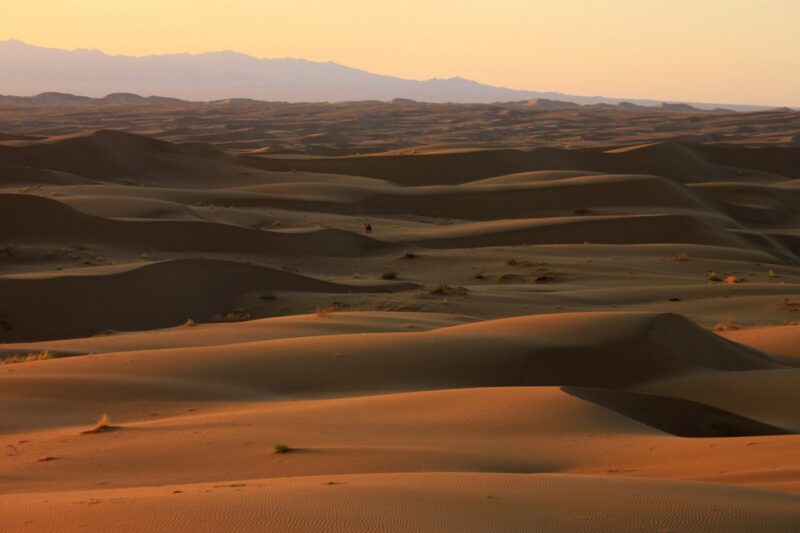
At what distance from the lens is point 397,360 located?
13.5m

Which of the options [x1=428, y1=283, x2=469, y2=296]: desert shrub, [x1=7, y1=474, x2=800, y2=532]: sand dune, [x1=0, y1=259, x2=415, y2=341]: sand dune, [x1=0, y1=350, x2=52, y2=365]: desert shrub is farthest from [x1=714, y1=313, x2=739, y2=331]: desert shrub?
[x1=7, y1=474, x2=800, y2=532]: sand dune

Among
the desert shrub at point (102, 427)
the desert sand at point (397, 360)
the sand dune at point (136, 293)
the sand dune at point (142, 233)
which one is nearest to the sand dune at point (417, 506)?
the desert sand at point (397, 360)

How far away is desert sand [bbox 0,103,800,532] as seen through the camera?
259 inches

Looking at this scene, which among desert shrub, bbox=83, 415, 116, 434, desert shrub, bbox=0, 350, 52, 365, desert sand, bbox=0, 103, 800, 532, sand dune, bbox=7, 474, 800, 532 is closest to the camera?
sand dune, bbox=7, 474, 800, 532

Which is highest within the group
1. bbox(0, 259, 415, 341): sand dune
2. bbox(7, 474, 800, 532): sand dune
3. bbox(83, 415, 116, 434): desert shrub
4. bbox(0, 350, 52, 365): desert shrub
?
bbox(7, 474, 800, 532): sand dune

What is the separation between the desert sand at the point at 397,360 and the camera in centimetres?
659

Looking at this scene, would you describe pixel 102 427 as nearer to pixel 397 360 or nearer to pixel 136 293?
pixel 397 360

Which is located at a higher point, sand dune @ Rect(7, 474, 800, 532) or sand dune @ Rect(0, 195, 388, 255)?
sand dune @ Rect(7, 474, 800, 532)

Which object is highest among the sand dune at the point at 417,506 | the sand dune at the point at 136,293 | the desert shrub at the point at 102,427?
the sand dune at the point at 417,506

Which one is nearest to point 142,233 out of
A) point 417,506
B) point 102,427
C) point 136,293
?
point 136,293

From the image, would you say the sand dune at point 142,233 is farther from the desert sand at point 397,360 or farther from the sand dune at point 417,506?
the sand dune at point 417,506

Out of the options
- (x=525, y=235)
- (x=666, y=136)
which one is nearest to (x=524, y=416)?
(x=525, y=235)

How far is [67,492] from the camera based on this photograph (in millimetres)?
7160

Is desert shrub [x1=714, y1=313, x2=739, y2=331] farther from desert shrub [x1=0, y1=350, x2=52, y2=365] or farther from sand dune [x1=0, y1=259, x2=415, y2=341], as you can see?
desert shrub [x1=0, y1=350, x2=52, y2=365]
